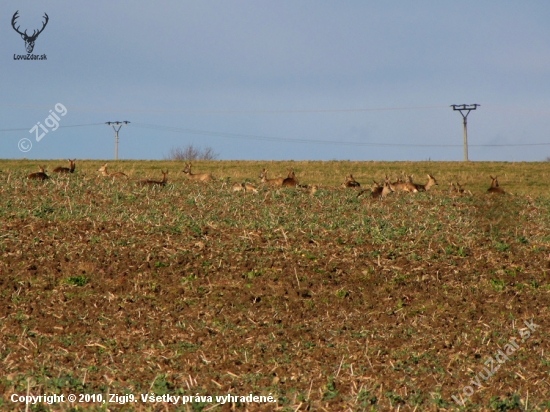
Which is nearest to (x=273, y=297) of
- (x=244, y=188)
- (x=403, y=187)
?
(x=244, y=188)

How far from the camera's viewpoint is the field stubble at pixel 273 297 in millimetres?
9117

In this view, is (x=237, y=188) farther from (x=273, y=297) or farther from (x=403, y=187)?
(x=273, y=297)

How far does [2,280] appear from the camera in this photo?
13484 mm

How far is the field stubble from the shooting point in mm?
9117

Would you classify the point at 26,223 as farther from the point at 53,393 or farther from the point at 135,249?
the point at 53,393

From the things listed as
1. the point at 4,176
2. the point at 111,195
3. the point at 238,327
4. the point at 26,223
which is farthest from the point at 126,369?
the point at 4,176

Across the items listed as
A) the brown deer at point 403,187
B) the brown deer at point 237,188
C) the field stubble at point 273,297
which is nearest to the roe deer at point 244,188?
the brown deer at point 237,188

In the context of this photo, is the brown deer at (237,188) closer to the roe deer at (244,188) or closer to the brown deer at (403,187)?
the roe deer at (244,188)

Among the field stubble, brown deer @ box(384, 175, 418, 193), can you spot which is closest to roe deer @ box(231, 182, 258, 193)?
the field stubble

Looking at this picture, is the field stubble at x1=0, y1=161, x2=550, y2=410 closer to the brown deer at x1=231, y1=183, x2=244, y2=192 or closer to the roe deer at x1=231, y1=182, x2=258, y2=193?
the roe deer at x1=231, y1=182, x2=258, y2=193

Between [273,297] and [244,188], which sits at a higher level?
[244,188]

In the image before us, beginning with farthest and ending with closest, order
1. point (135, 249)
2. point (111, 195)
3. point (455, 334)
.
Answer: point (111, 195) < point (135, 249) < point (455, 334)

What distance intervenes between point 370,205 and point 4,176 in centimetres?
1095

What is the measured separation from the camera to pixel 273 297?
42.2 ft
